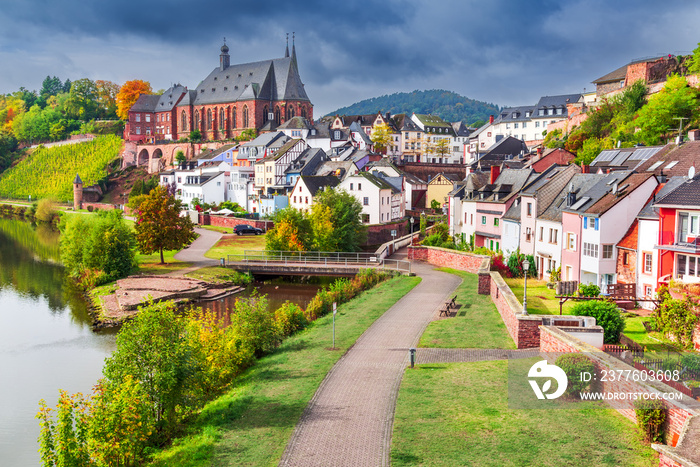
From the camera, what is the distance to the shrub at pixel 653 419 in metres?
12.5

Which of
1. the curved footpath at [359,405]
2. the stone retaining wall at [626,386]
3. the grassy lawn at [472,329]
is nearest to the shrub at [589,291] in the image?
the grassy lawn at [472,329]

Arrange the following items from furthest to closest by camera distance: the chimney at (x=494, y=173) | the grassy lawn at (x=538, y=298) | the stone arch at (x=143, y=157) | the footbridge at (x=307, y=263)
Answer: the stone arch at (x=143, y=157) → the chimney at (x=494, y=173) → the footbridge at (x=307, y=263) → the grassy lawn at (x=538, y=298)

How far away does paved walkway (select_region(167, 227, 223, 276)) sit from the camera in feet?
154

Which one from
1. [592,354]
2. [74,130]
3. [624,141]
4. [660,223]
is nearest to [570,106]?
[624,141]

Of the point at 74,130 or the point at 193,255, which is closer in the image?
the point at 193,255

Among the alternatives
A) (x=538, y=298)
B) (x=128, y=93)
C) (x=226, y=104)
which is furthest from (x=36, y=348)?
(x=128, y=93)

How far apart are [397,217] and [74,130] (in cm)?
10184

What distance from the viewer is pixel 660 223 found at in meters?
26.0

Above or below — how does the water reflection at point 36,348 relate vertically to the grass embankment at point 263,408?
below

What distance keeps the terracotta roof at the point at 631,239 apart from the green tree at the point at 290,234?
25.0 metres

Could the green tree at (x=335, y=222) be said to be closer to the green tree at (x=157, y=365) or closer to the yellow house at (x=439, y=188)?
the yellow house at (x=439, y=188)

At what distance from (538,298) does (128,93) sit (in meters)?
132

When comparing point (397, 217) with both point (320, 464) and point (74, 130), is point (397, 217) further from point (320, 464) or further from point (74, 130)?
point (74, 130)

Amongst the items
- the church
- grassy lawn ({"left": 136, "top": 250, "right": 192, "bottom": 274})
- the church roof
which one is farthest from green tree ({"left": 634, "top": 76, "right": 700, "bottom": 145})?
the church roof
